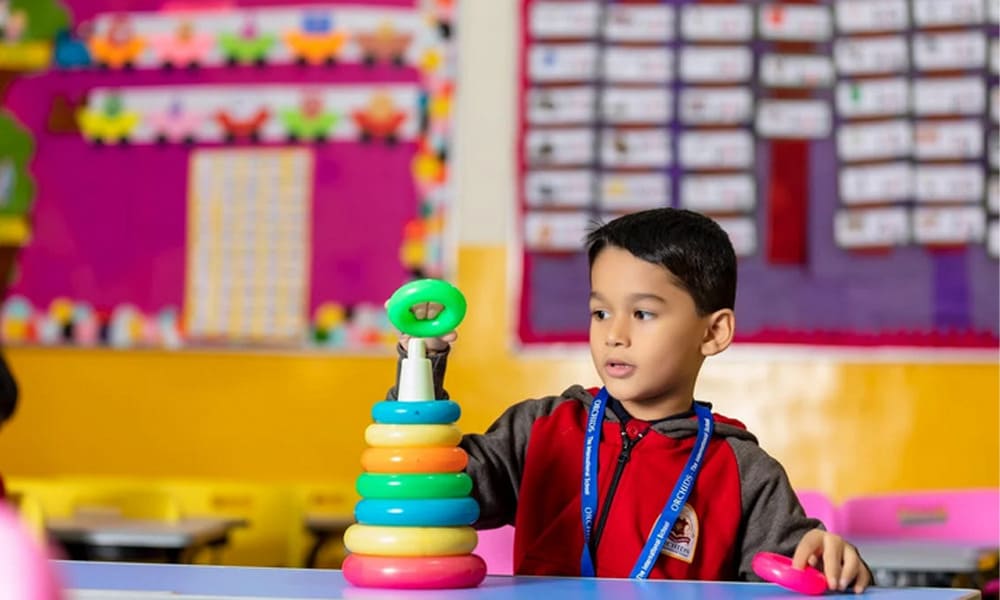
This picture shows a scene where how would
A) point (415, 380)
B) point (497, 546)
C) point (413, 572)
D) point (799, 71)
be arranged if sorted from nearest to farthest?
point (413, 572) < point (415, 380) < point (497, 546) < point (799, 71)

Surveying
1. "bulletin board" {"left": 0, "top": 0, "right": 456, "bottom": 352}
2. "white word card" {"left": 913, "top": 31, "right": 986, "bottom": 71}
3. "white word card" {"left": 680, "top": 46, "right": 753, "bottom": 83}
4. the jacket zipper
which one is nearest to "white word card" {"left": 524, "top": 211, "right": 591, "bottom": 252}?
"bulletin board" {"left": 0, "top": 0, "right": 456, "bottom": 352}

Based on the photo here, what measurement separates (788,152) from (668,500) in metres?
2.16

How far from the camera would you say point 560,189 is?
361 centimetres

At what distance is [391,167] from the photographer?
3674 millimetres

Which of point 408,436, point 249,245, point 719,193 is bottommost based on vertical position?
point 408,436

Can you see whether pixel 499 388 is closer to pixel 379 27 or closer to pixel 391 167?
pixel 391 167

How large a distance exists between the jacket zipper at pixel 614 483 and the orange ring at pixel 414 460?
41 centimetres

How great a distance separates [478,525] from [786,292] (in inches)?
78.3

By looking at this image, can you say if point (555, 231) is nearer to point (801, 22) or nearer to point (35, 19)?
point (801, 22)

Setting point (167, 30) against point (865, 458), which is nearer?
point (865, 458)

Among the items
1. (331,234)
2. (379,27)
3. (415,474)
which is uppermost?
(379,27)

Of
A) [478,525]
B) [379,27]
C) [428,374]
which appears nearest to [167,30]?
[379,27]

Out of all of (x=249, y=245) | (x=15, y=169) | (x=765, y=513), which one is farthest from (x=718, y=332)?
(x=15, y=169)

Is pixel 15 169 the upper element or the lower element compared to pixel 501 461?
upper
